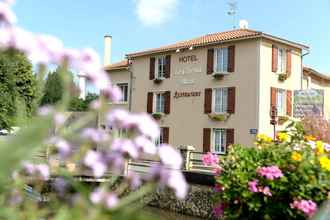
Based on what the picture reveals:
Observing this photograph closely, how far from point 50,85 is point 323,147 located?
376 cm

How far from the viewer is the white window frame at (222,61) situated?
24.9 metres

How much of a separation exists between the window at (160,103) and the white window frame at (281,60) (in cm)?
671

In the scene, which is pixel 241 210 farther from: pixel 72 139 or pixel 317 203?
pixel 72 139

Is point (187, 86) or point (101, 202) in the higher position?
point (187, 86)

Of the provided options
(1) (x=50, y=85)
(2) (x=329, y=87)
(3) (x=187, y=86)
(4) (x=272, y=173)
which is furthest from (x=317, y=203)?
(2) (x=329, y=87)

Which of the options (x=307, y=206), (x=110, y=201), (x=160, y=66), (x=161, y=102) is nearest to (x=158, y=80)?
(x=160, y=66)

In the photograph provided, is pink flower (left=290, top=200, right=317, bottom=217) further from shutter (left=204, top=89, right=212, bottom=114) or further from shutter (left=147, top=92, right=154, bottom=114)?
shutter (left=147, top=92, right=154, bottom=114)

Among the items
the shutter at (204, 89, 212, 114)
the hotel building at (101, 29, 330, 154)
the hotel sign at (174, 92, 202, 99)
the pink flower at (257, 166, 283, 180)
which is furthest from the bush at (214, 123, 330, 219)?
the hotel sign at (174, 92, 202, 99)

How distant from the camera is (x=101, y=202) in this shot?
4.74 ft

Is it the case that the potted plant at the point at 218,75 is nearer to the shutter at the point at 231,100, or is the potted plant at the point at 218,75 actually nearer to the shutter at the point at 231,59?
the shutter at the point at 231,59

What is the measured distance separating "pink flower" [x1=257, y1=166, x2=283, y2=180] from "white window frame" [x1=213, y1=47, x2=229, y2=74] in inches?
783

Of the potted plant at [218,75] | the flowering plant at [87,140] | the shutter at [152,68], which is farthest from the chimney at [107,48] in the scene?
the flowering plant at [87,140]

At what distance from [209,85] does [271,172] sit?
816 inches

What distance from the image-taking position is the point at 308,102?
2384cm
